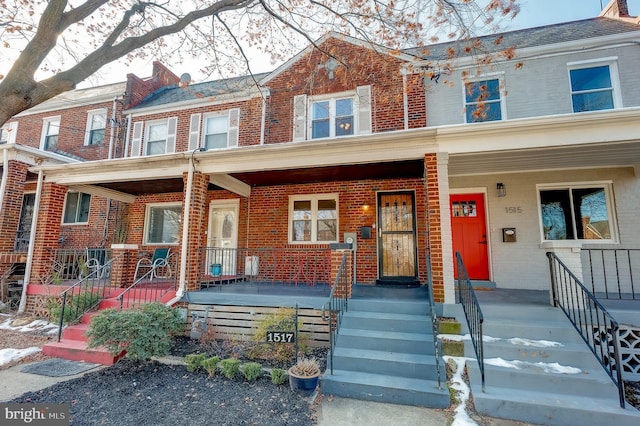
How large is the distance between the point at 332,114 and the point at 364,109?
0.93m

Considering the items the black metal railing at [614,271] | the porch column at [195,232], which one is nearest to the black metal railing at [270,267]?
the porch column at [195,232]

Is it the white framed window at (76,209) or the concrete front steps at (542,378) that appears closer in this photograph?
the concrete front steps at (542,378)

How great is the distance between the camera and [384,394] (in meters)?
3.79

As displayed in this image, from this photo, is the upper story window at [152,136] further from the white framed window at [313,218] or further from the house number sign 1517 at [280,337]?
the house number sign 1517 at [280,337]

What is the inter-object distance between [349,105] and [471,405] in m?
7.44

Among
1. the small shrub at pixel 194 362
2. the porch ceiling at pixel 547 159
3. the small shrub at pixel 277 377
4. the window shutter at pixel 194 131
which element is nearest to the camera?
the small shrub at pixel 277 377

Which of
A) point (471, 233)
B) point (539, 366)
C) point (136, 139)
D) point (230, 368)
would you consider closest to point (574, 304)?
point (539, 366)

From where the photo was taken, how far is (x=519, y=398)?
3.50 metres

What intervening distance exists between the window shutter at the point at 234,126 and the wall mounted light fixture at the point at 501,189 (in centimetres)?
717

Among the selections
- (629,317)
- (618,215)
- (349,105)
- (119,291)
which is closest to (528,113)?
(618,215)

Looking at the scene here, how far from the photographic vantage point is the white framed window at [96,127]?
11.2 metres

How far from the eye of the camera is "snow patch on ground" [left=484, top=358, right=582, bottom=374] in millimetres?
3840

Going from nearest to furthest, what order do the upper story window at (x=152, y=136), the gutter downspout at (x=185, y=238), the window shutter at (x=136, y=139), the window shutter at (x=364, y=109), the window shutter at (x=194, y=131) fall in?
the gutter downspout at (x=185, y=238) < the window shutter at (x=364, y=109) < the window shutter at (x=194, y=131) < the upper story window at (x=152, y=136) < the window shutter at (x=136, y=139)

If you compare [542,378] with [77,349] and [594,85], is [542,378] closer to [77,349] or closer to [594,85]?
[77,349]
